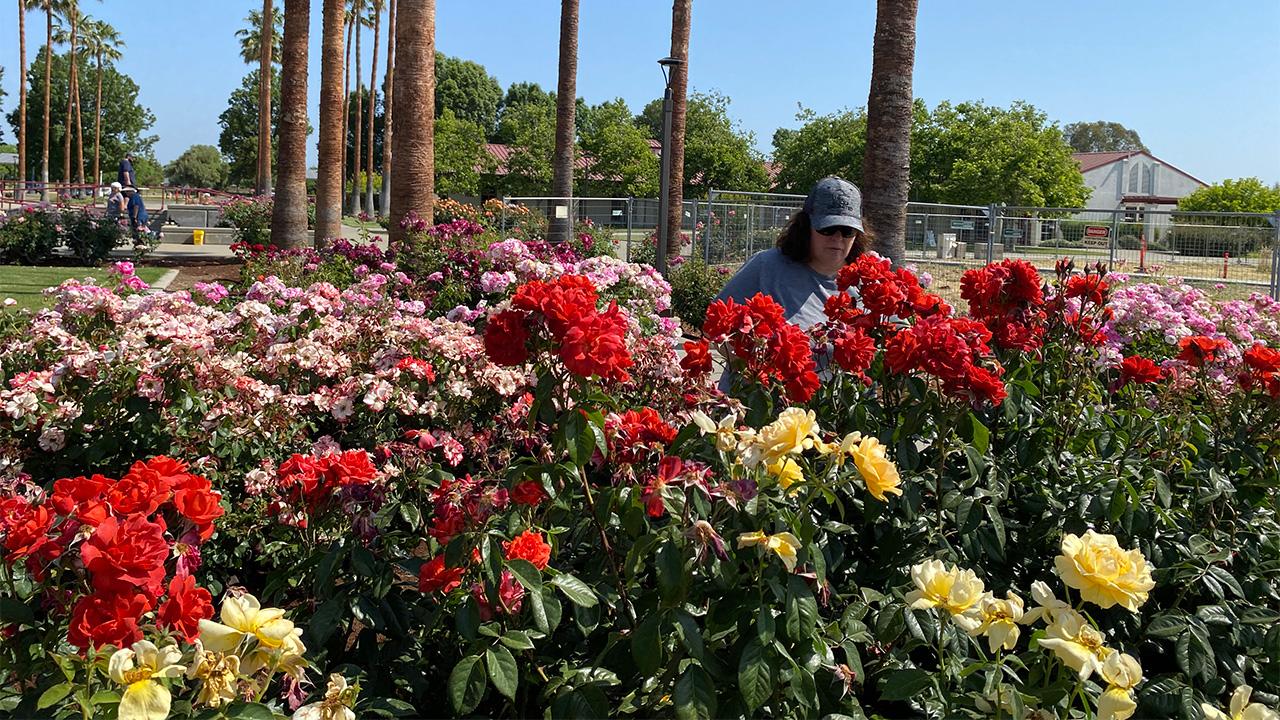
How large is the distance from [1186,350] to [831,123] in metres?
52.0

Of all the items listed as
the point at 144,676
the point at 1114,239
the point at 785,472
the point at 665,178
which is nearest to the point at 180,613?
the point at 144,676

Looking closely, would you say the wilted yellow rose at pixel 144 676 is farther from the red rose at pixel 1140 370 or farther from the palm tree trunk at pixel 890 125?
the palm tree trunk at pixel 890 125

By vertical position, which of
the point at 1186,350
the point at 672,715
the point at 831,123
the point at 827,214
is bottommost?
the point at 672,715

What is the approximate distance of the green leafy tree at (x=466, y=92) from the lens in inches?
2992

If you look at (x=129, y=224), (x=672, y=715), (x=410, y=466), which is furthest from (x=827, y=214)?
(x=129, y=224)

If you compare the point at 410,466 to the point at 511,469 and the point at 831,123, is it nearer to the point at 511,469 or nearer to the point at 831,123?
the point at 511,469

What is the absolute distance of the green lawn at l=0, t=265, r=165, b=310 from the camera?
1251cm

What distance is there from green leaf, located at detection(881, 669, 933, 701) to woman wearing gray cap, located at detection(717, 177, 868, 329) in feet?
7.23

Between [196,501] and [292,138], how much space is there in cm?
1485

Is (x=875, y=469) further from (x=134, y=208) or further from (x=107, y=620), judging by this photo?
(x=134, y=208)

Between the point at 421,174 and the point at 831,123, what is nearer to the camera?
the point at 421,174

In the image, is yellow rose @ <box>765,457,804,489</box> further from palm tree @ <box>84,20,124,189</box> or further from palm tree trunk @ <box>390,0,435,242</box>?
palm tree @ <box>84,20,124,189</box>

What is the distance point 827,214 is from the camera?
4086 millimetres

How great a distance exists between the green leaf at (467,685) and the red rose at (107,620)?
532 mm
